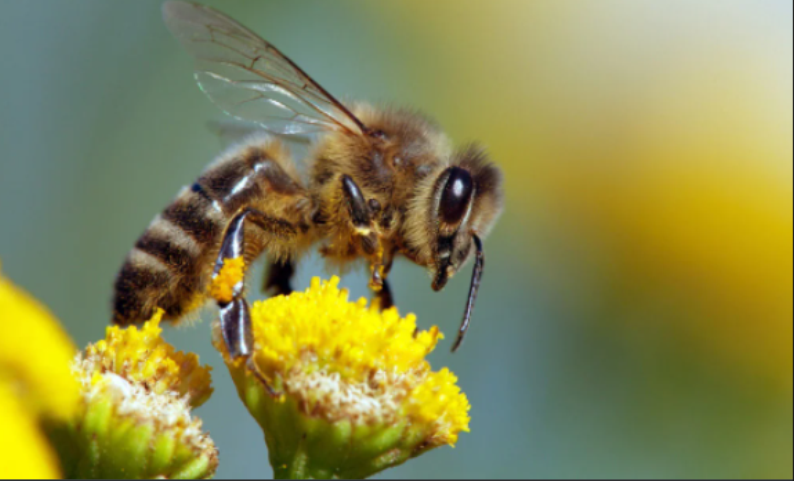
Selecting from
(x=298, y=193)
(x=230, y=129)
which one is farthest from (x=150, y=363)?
(x=230, y=129)

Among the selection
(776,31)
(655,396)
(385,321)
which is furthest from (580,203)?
(385,321)

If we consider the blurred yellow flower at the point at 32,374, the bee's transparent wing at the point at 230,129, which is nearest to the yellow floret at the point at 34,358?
the blurred yellow flower at the point at 32,374

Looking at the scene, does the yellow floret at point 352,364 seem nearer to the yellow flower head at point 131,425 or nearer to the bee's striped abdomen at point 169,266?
the yellow flower head at point 131,425

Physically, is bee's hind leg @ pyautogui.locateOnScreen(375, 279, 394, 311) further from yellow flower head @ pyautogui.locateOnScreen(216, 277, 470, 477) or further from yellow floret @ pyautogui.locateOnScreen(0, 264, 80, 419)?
yellow floret @ pyautogui.locateOnScreen(0, 264, 80, 419)

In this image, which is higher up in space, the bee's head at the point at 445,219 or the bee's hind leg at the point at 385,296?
the bee's head at the point at 445,219

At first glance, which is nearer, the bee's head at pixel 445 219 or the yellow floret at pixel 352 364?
the yellow floret at pixel 352 364

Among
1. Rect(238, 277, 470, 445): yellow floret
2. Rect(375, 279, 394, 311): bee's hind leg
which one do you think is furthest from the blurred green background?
Rect(238, 277, 470, 445): yellow floret
